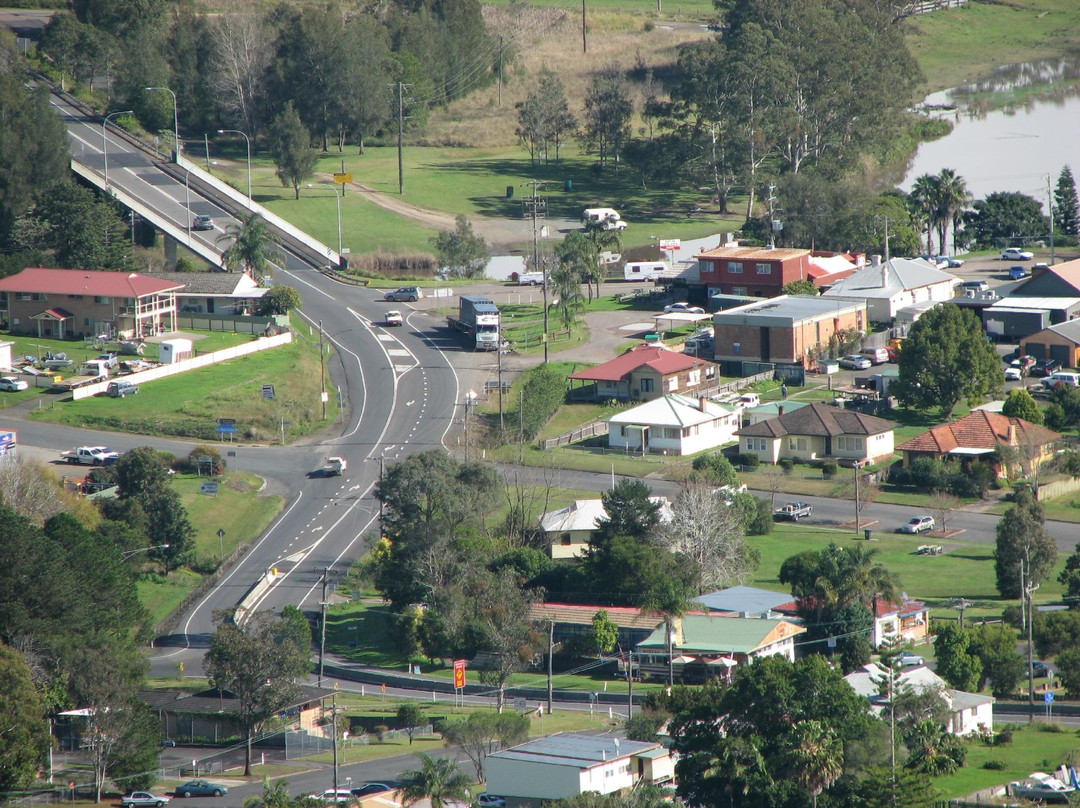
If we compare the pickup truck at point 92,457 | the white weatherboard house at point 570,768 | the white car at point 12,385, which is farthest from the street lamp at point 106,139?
the white weatherboard house at point 570,768

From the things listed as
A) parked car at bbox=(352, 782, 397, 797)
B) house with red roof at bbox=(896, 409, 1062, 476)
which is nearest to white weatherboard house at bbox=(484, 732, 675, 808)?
parked car at bbox=(352, 782, 397, 797)

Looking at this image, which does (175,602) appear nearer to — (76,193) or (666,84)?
(76,193)

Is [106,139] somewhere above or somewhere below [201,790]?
above

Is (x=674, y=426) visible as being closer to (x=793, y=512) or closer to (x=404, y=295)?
(x=793, y=512)

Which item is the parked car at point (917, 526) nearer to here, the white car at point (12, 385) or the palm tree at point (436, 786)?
the palm tree at point (436, 786)

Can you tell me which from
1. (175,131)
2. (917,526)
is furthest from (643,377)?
(175,131)
